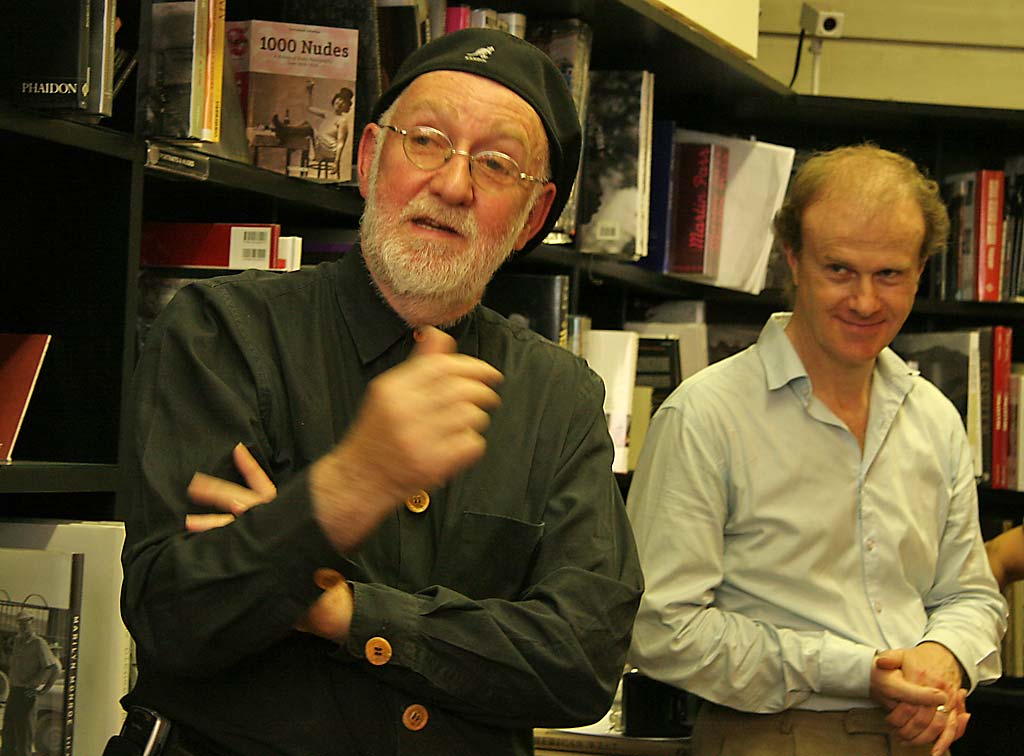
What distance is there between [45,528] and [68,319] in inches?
11.1

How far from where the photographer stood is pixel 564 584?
1480mm

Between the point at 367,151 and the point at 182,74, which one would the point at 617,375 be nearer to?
the point at 367,151

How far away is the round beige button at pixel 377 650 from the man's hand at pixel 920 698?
993 mm

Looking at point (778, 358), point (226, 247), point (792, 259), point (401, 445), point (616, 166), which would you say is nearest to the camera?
point (401, 445)

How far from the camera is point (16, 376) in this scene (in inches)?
66.8

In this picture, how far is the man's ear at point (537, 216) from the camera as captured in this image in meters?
1.75

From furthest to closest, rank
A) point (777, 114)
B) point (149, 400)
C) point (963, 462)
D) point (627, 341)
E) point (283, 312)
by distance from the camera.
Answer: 1. point (777, 114)
2. point (627, 341)
3. point (963, 462)
4. point (283, 312)
5. point (149, 400)

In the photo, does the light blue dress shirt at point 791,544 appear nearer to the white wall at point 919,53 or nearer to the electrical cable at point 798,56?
the electrical cable at point 798,56

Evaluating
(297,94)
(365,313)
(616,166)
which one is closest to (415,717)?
(365,313)

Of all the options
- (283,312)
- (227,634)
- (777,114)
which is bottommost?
(227,634)

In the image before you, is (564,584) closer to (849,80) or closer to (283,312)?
(283,312)

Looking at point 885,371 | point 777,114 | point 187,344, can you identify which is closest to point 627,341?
point 885,371

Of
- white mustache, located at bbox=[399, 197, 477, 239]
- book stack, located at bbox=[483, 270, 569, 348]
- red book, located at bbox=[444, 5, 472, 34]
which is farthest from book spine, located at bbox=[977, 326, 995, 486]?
Answer: white mustache, located at bbox=[399, 197, 477, 239]

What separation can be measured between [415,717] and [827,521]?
1002 mm
